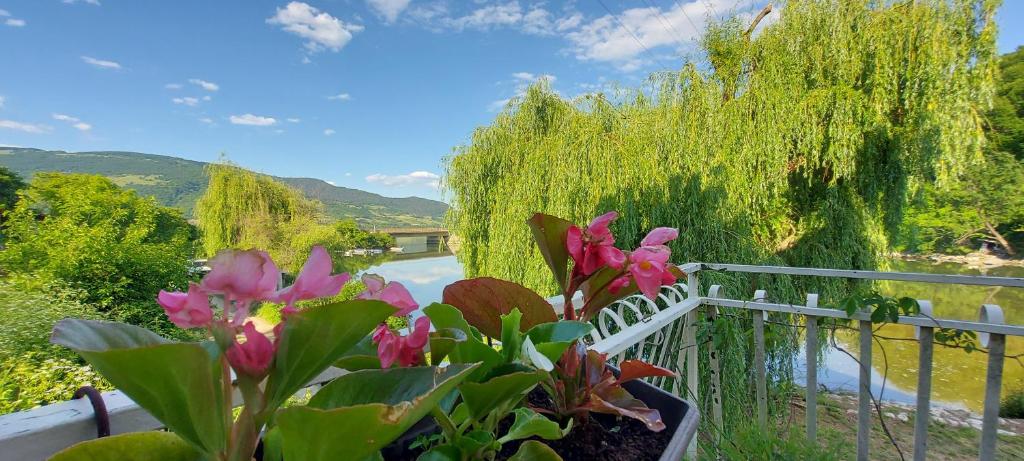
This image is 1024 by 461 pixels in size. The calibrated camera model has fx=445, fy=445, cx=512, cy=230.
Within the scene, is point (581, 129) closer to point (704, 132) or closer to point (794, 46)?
point (704, 132)

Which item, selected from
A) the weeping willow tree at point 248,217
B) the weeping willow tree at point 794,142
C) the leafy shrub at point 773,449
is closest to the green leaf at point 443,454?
the leafy shrub at point 773,449

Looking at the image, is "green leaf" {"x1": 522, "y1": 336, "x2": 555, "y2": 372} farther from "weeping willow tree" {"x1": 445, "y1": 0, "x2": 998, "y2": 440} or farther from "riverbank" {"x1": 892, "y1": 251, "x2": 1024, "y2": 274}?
"riverbank" {"x1": 892, "y1": 251, "x2": 1024, "y2": 274}

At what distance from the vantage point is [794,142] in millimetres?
3100

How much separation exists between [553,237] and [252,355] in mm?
241

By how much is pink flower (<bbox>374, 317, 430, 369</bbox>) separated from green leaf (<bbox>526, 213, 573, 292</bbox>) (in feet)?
0.42

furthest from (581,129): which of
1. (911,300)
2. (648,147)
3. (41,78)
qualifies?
(41,78)

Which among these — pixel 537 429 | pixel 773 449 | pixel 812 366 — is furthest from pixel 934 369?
pixel 537 429

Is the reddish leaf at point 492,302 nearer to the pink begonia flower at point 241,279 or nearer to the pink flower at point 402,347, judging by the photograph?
the pink flower at point 402,347

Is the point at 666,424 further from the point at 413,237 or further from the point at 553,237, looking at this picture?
the point at 413,237

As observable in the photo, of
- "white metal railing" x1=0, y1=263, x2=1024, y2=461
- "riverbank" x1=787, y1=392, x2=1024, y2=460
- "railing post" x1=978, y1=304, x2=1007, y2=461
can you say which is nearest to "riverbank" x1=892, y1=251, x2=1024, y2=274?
"riverbank" x1=787, y1=392, x2=1024, y2=460

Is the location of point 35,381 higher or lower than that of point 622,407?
lower

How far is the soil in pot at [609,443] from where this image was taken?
35cm

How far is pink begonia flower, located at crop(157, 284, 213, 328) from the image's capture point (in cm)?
20

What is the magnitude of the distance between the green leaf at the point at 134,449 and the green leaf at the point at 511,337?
0.63 ft
